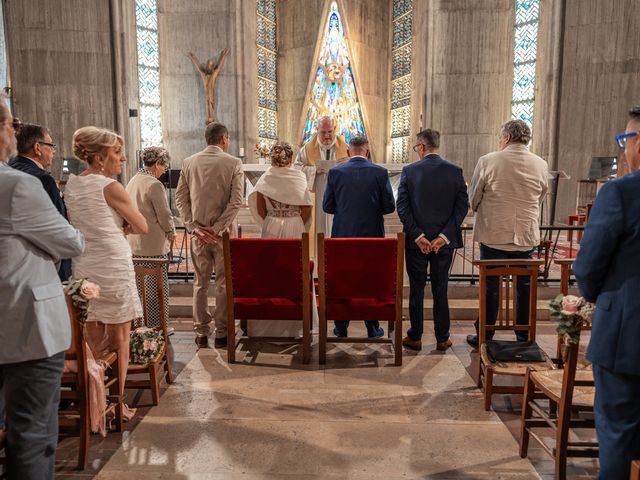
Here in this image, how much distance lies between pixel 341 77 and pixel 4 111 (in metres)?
13.6

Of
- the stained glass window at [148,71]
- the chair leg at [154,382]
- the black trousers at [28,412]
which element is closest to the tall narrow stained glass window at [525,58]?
the stained glass window at [148,71]

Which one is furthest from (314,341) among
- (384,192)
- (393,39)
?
(393,39)

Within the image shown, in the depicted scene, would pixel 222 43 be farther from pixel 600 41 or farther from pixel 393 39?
pixel 600 41

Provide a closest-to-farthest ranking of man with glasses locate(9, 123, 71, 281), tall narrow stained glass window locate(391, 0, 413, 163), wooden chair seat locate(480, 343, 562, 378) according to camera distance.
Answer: wooden chair seat locate(480, 343, 562, 378)
man with glasses locate(9, 123, 71, 281)
tall narrow stained glass window locate(391, 0, 413, 163)

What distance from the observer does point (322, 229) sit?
17.9 feet

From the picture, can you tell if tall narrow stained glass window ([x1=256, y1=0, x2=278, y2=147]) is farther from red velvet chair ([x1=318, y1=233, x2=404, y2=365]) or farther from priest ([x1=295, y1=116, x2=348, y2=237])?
red velvet chair ([x1=318, y1=233, x2=404, y2=365])

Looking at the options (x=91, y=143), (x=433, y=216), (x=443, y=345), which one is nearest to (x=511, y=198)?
(x=433, y=216)

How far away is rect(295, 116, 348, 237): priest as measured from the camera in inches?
200

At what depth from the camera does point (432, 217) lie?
3.92m

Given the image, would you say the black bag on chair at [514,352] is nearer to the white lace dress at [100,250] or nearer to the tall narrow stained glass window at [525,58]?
the white lace dress at [100,250]

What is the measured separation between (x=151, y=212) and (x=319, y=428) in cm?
215

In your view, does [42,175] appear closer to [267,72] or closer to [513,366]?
[513,366]

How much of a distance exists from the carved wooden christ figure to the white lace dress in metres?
9.40

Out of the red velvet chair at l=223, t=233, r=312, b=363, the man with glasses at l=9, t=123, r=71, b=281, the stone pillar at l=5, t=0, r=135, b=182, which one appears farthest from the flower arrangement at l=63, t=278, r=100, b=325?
the stone pillar at l=5, t=0, r=135, b=182
